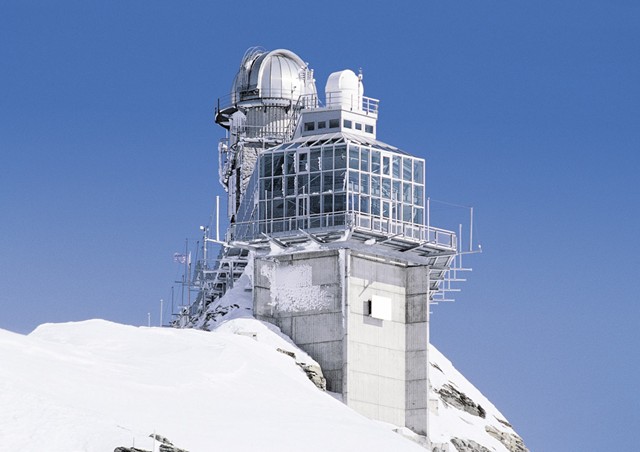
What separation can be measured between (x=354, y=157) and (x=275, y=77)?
26.1 meters

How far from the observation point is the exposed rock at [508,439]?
9431 centimetres

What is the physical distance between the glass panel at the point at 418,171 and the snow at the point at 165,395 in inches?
448

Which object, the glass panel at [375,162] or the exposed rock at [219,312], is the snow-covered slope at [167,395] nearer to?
the exposed rock at [219,312]

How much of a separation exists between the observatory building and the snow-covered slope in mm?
2078

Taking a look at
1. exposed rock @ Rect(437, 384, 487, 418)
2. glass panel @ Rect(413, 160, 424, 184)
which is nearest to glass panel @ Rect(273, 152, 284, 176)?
glass panel @ Rect(413, 160, 424, 184)

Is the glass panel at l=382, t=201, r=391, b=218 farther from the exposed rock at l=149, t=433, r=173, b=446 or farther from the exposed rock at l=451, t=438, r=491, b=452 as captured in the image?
the exposed rock at l=149, t=433, r=173, b=446

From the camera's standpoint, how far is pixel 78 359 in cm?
7212

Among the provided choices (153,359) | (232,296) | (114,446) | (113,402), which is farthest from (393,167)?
(114,446)

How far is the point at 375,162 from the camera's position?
88062 mm

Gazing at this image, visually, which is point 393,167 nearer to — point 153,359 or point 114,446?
point 153,359

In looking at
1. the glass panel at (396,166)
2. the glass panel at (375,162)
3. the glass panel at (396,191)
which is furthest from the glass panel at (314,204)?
the glass panel at (396,166)

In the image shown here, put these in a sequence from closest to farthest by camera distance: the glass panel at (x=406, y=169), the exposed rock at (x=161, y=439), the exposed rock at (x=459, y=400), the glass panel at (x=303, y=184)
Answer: the exposed rock at (x=161, y=439) → the glass panel at (x=303, y=184) → the glass panel at (x=406, y=169) → the exposed rock at (x=459, y=400)

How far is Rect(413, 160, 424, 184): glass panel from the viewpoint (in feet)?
A: 295

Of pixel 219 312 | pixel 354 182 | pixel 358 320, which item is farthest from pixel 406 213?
pixel 219 312
